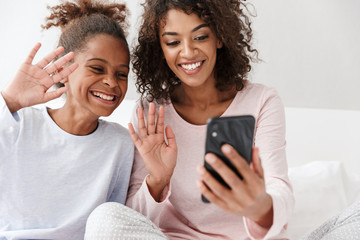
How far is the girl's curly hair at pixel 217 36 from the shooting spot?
115cm

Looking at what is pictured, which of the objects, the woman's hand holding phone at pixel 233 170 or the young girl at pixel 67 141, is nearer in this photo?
the woman's hand holding phone at pixel 233 170

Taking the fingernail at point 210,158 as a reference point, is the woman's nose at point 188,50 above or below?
above

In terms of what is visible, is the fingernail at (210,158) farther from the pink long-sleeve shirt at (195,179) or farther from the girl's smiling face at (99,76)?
the girl's smiling face at (99,76)

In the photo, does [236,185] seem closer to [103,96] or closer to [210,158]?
[210,158]

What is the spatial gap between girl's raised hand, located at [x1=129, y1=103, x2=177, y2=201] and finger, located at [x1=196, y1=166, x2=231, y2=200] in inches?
14.8

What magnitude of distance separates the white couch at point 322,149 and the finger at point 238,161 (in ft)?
3.28

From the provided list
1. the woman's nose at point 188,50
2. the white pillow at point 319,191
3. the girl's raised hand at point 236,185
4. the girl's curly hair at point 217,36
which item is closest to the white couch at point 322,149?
the white pillow at point 319,191

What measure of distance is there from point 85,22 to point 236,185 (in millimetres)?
804

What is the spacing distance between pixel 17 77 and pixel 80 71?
183mm

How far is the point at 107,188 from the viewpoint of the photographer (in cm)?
125

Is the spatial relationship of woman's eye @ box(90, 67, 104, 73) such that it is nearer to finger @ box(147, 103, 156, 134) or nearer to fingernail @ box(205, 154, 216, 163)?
finger @ box(147, 103, 156, 134)

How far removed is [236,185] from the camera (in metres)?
0.73

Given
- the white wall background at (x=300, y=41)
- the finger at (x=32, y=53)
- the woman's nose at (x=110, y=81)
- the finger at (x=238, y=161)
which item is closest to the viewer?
the finger at (x=238, y=161)

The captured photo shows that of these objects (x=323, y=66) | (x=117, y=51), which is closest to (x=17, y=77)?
(x=117, y=51)
